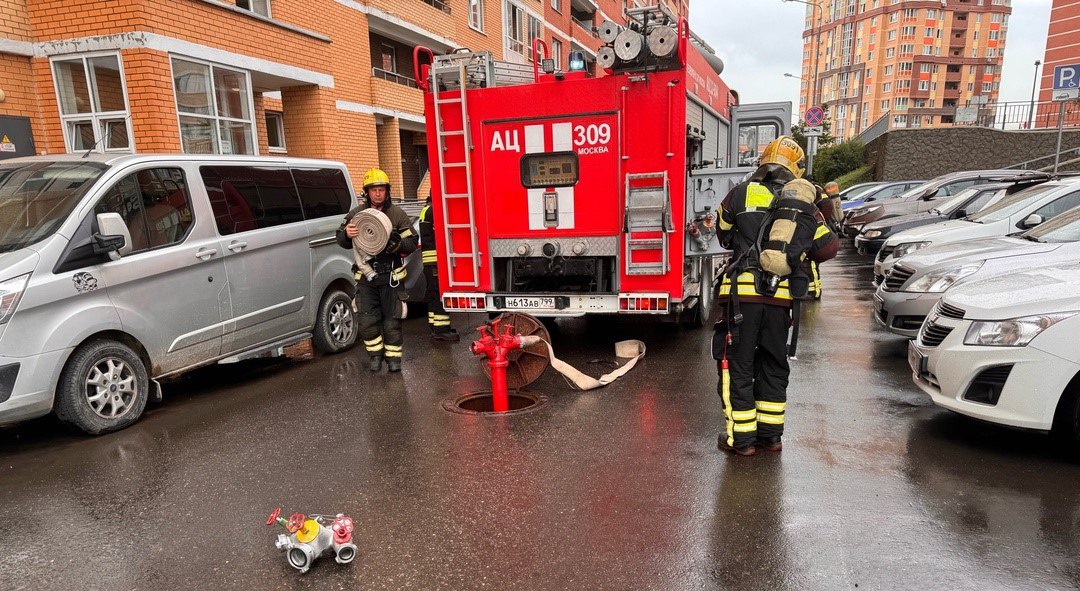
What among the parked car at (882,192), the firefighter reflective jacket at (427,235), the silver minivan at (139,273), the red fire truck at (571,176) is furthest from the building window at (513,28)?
the silver minivan at (139,273)

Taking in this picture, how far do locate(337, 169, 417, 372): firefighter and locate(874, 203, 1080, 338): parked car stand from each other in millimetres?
4741

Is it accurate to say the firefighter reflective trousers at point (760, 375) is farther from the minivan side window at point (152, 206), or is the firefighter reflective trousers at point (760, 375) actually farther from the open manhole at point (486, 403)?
the minivan side window at point (152, 206)

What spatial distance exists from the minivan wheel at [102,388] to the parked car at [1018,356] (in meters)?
5.79

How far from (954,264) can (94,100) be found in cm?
1102

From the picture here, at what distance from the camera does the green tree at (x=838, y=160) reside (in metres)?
32.9

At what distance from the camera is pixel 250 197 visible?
6.07 metres

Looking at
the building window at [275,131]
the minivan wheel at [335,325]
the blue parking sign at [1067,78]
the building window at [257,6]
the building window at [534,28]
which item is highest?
the building window at [534,28]

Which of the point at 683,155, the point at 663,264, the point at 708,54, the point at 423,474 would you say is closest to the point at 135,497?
the point at 423,474

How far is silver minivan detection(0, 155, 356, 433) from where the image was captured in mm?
4336

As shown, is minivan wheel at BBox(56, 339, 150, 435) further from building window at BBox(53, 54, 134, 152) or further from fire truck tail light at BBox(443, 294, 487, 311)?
building window at BBox(53, 54, 134, 152)

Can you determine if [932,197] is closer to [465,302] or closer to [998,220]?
[998,220]

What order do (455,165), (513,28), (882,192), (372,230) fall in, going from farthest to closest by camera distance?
(513,28) < (882,192) < (455,165) < (372,230)

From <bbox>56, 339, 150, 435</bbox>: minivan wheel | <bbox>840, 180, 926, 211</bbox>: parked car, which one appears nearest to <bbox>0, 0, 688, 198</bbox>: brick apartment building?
<bbox>56, 339, 150, 435</bbox>: minivan wheel

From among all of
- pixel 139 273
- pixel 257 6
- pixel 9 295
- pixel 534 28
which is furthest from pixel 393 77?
pixel 9 295
